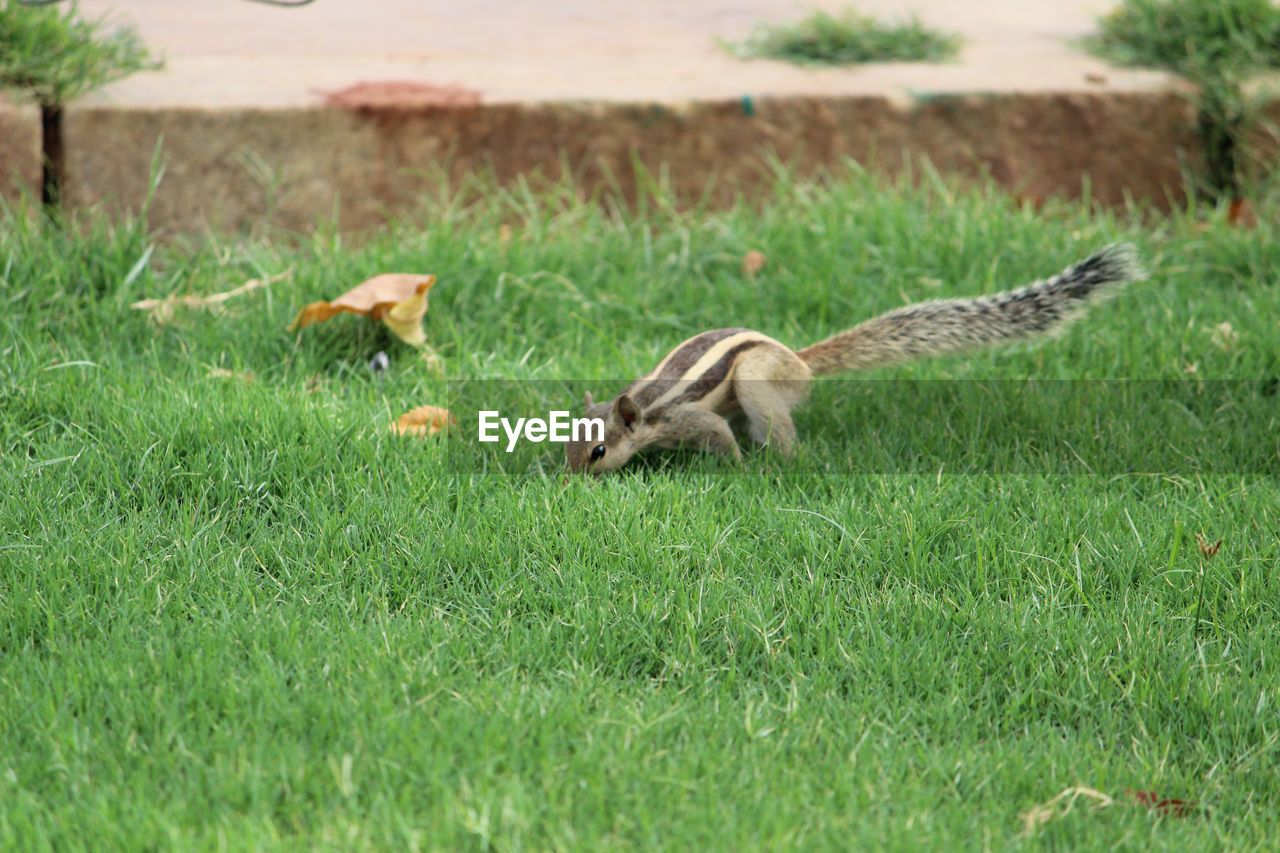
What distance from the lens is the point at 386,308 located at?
4234 mm

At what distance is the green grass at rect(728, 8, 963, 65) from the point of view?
254 inches

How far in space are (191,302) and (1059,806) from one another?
3405mm

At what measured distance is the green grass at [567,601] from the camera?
2.20m

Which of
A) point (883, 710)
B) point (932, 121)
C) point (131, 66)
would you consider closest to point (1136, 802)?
point (883, 710)

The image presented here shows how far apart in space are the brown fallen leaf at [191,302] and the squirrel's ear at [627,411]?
1666 mm

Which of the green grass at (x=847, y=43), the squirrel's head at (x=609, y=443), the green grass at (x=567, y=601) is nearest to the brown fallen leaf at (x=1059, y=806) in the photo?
the green grass at (x=567, y=601)

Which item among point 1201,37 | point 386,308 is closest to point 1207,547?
point 386,308

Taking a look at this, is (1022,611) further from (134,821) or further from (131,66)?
(131,66)

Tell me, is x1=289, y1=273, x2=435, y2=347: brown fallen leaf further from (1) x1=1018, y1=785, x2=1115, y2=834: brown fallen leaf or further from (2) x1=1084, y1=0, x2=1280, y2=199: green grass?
(2) x1=1084, y1=0, x2=1280, y2=199: green grass

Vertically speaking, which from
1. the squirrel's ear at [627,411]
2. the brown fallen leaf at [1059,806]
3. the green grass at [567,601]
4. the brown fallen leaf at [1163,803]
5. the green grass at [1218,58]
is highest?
the green grass at [1218,58]

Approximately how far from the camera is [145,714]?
2371mm

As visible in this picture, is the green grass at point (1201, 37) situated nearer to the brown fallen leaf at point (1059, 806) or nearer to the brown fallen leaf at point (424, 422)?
the brown fallen leaf at point (424, 422)

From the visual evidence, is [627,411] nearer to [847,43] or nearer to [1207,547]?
[1207,547]

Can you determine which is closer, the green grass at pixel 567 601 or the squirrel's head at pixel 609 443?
the green grass at pixel 567 601
